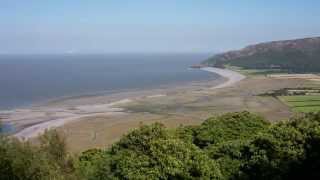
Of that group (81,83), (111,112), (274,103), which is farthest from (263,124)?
(81,83)

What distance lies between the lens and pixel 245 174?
84.7ft

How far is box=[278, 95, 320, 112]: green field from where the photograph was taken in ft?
246

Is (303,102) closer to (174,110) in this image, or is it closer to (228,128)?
(174,110)

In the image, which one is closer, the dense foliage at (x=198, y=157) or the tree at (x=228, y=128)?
the dense foliage at (x=198, y=157)

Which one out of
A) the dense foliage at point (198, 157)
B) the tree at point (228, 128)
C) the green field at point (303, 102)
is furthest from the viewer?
the green field at point (303, 102)

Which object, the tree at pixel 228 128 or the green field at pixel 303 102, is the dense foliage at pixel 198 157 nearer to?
the tree at pixel 228 128

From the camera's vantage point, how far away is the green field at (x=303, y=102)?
75125mm

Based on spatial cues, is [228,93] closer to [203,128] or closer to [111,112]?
[111,112]

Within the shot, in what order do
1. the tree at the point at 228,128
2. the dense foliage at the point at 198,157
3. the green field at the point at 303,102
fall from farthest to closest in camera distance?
the green field at the point at 303,102
the tree at the point at 228,128
the dense foliage at the point at 198,157

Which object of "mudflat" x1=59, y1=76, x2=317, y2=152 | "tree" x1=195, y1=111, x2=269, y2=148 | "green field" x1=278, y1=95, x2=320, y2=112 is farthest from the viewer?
"green field" x1=278, y1=95, x2=320, y2=112

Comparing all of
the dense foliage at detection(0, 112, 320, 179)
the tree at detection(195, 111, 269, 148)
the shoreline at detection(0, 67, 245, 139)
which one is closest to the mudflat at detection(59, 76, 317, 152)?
the shoreline at detection(0, 67, 245, 139)

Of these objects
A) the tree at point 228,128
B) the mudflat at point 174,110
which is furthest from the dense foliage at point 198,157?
the mudflat at point 174,110

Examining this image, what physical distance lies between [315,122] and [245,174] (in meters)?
5.33

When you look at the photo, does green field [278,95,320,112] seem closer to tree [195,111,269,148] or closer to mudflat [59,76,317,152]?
mudflat [59,76,317,152]
